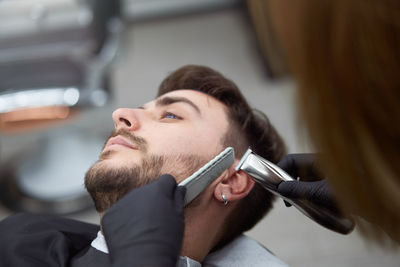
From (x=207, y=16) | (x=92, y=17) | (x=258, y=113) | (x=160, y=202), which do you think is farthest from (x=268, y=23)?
(x=207, y=16)

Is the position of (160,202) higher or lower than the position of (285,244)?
higher

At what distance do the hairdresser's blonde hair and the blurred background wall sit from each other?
17.2 inches

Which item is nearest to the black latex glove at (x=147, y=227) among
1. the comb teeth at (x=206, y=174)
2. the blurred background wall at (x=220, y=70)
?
the comb teeth at (x=206, y=174)

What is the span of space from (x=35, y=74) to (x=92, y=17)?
1.00ft

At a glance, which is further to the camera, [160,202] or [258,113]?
[258,113]

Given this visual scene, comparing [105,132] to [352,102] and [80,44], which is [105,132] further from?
[352,102]

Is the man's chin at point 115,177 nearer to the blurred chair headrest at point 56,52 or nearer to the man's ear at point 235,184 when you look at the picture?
the man's ear at point 235,184

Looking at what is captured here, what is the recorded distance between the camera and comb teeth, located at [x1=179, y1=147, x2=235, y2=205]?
3.19ft

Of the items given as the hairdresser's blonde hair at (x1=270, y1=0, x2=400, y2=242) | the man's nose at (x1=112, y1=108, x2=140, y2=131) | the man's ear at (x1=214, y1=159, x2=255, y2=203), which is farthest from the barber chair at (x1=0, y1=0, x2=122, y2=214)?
the hairdresser's blonde hair at (x1=270, y1=0, x2=400, y2=242)

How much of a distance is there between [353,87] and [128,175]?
1.67 ft

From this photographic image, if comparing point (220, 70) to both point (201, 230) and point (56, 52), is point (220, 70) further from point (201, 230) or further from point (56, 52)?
point (201, 230)

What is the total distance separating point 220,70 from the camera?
266 centimetres

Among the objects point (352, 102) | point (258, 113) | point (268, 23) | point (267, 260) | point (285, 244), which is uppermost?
point (268, 23)

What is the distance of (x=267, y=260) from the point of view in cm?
106
